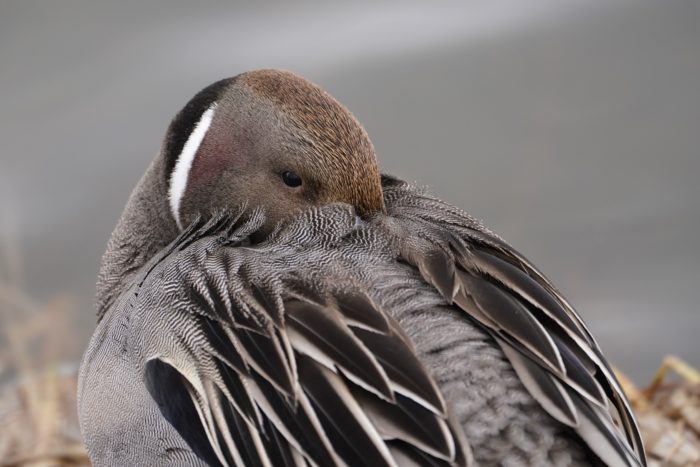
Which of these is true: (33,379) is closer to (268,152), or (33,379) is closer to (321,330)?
(268,152)

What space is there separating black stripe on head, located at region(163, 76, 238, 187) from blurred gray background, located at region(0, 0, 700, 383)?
5.60 feet

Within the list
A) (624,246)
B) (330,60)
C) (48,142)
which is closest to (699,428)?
(624,246)

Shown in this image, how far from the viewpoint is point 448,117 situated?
13.9 ft

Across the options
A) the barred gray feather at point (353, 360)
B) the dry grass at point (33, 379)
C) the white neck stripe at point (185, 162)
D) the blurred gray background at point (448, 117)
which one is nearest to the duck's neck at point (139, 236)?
the white neck stripe at point (185, 162)

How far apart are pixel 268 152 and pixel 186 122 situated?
27 centimetres

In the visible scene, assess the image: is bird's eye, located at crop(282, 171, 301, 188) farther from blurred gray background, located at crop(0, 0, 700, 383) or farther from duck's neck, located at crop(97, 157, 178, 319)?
blurred gray background, located at crop(0, 0, 700, 383)

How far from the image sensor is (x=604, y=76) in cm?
421

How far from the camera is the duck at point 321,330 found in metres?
1.66

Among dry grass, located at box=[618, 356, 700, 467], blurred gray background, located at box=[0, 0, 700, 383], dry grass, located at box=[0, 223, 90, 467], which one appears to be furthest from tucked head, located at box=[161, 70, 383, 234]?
blurred gray background, located at box=[0, 0, 700, 383]

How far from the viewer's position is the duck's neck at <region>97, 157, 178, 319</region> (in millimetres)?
2451

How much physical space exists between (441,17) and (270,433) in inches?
119

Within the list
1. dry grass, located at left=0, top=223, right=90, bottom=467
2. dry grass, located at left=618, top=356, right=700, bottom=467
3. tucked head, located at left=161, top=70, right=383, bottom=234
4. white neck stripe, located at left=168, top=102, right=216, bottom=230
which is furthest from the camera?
dry grass, located at left=0, top=223, right=90, bottom=467

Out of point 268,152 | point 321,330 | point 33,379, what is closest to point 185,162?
point 268,152

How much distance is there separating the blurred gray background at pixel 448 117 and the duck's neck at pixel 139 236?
147 cm
